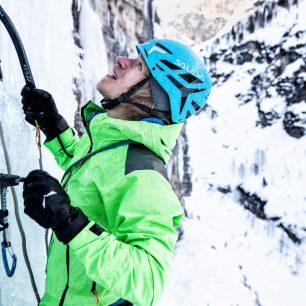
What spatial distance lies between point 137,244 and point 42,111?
1.40m

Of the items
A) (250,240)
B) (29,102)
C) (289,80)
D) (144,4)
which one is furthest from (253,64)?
(29,102)

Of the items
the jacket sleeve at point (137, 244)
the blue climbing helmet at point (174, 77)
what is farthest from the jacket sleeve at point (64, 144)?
the jacket sleeve at point (137, 244)

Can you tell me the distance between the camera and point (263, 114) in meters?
58.9

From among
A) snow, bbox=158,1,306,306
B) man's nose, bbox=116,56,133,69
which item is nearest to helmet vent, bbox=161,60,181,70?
man's nose, bbox=116,56,133,69

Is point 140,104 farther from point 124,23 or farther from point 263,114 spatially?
point 263,114

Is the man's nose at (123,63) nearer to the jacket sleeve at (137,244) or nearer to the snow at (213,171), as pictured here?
the jacket sleeve at (137,244)

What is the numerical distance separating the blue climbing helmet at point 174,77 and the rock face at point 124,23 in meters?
9.43

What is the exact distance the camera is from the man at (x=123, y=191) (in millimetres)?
1335

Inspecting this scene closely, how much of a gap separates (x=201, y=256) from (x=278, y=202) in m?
23.7

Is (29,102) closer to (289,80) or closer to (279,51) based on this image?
(289,80)

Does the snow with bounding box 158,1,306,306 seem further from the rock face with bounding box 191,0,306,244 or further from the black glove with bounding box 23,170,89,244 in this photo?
the black glove with bounding box 23,170,89,244

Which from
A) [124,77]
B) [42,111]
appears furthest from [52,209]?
[42,111]

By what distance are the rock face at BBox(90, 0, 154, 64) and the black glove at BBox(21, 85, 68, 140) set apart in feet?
29.0

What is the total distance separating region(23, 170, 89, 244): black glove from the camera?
1280mm
